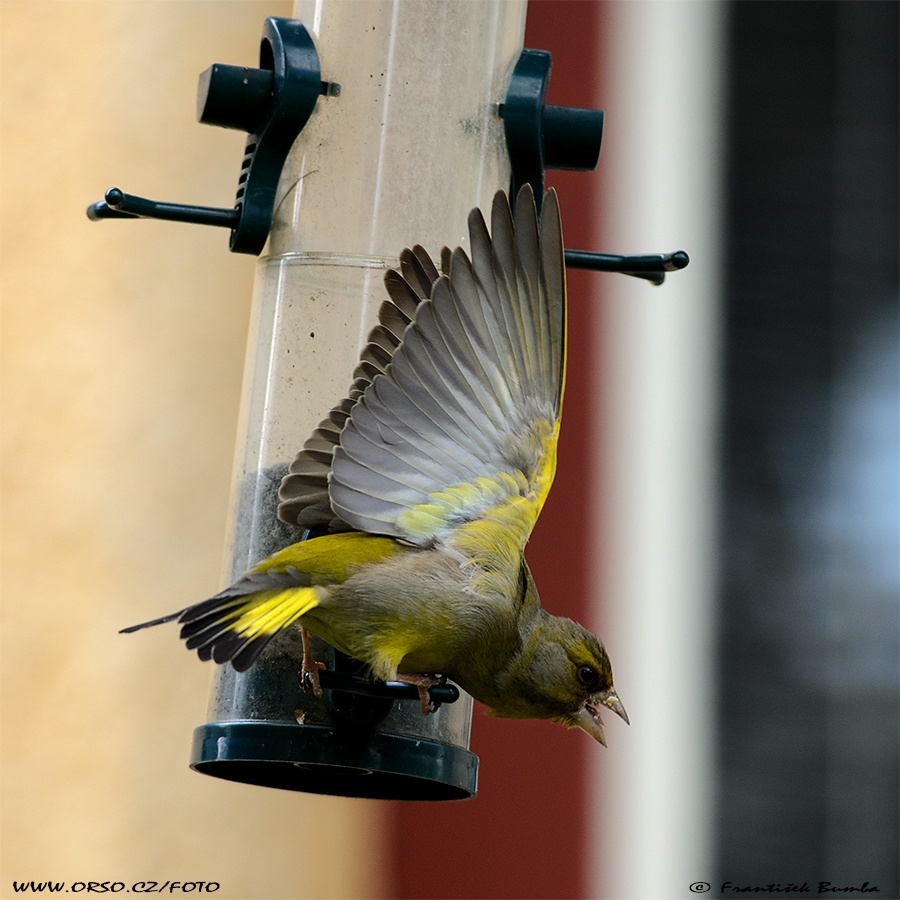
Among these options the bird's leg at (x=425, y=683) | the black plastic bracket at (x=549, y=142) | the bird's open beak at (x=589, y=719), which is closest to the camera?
the bird's leg at (x=425, y=683)

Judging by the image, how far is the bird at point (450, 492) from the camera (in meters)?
2.81

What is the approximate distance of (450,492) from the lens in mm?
2908

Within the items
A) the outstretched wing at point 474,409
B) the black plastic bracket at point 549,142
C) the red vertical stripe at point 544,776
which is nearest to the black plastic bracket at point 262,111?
the black plastic bracket at point 549,142

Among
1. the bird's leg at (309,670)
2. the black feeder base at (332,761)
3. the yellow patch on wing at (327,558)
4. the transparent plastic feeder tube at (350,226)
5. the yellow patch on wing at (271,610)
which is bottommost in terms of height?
the black feeder base at (332,761)

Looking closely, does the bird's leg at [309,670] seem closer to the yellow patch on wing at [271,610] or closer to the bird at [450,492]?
the bird at [450,492]

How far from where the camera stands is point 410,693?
107 inches

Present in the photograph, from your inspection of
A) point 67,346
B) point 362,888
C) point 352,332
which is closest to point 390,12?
point 352,332

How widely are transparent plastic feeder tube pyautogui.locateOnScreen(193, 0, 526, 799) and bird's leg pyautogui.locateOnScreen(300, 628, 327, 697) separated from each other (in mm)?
71

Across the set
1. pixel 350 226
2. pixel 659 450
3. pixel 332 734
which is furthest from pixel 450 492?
pixel 659 450

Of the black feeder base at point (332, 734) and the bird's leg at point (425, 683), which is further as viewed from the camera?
the black feeder base at point (332, 734)

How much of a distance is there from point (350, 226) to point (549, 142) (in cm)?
48

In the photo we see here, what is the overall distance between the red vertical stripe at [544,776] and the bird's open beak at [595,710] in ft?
6.99

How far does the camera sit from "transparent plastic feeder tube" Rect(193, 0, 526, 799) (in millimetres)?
3145

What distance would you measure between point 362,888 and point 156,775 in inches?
34.2
